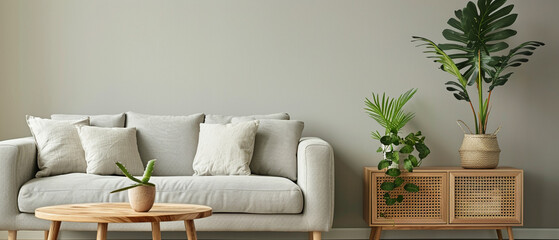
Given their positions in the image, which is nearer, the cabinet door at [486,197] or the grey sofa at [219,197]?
the grey sofa at [219,197]

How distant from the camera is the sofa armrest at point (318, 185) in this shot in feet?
11.8

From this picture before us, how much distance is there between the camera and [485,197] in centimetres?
420

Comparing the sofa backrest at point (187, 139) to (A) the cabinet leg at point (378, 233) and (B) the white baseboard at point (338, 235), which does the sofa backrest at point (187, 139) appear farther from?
(A) the cabinet leg at point (378, 233)

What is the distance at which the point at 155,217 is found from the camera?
8.22 feet

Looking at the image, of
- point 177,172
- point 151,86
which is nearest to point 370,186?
point 177,172

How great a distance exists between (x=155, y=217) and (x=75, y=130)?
177cm

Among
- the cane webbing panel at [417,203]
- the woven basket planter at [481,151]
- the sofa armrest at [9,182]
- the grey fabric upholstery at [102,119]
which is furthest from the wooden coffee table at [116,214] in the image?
the woven basket planter at [481,151]

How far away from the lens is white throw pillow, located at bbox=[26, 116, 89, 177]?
12.7 ft

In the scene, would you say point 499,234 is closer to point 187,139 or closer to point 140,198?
point 187,139

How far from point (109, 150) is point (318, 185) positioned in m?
1.36

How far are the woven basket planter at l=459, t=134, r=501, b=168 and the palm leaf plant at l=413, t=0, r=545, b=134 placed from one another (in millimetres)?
90

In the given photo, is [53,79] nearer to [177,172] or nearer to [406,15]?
[177,172]

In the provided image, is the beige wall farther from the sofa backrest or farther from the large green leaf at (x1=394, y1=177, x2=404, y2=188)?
the large green leaf at (x1=394, y1=177, x2=404, y2=188)

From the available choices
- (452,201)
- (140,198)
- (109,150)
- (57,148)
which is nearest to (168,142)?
(109,150)
